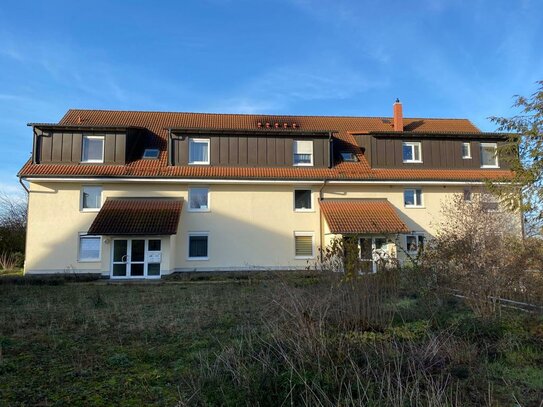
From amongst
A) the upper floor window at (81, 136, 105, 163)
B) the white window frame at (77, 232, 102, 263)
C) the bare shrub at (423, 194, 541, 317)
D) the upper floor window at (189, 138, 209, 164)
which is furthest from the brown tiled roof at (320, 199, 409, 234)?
the upper floor window at (81, 136, 105, 163)

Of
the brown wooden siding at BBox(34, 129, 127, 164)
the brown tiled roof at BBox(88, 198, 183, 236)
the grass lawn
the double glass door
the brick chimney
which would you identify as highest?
the brick chimney

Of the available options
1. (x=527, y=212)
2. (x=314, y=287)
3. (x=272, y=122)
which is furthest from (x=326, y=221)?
(x=314, y=287)

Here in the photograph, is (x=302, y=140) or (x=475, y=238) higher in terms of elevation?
(x=302, y=140)

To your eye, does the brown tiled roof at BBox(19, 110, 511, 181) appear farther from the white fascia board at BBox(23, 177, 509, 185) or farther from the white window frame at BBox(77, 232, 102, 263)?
the white window frame at BBox(77, 232, 102, 263)

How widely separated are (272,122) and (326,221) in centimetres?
950

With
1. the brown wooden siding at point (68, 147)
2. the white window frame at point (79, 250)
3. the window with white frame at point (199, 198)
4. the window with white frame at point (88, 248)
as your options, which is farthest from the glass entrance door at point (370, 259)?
the brown wooden siding at point (68, 147)

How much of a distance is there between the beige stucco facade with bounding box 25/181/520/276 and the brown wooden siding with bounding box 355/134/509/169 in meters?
1.56

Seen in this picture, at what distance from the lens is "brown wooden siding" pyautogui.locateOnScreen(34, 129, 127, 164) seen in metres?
23.8

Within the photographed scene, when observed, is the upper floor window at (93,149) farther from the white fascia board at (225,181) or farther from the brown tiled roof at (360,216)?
the brown tiled roof at (360,216)

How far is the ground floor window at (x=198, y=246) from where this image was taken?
78.1 ft

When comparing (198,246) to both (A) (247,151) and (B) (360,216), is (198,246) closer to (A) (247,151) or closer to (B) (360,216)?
(A) (247,151)

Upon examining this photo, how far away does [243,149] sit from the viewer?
2516 centimetres

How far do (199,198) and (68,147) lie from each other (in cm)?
750

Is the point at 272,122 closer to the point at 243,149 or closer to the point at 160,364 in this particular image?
the point at 243,149
